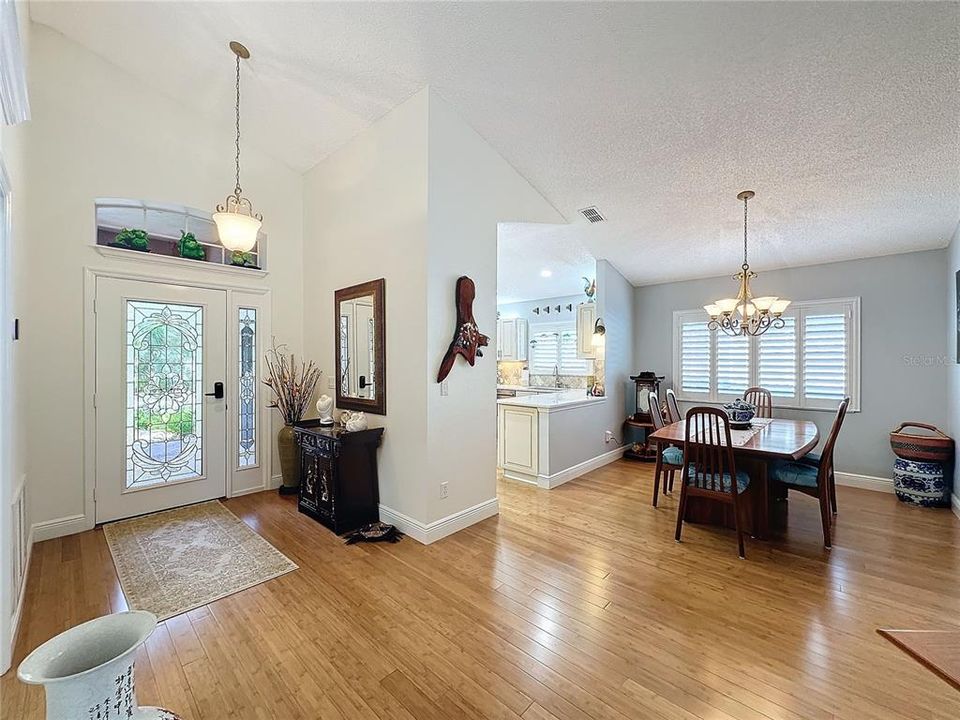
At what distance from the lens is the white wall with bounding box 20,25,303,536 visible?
322 centimetres

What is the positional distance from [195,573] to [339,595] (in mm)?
1067

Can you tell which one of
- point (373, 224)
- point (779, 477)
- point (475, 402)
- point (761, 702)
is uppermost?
point (373, 224)

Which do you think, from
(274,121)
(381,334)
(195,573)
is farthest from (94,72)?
(195,573)

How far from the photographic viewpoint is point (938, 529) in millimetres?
3441

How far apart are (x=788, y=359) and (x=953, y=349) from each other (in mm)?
1328

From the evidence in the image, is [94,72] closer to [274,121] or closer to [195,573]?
[274,121]

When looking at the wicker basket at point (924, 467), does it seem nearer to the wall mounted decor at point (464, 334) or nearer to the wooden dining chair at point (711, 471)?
the wooden dining chair at point (711, 471)

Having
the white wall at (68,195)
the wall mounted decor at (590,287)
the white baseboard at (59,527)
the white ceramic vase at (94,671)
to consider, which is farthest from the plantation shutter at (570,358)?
the white ceramic vase at (94,671)

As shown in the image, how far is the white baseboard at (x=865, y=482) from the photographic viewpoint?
4457 millimetres

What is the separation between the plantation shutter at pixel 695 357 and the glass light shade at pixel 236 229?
5393mm

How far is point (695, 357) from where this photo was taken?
581cm

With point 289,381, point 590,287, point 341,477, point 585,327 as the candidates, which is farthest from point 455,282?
point 585,327

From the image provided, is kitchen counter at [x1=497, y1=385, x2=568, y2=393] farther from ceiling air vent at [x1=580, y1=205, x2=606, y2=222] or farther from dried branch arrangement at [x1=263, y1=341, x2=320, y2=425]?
dried branch arrangement at [x1=263, y1=341, x2=320, y2=425]

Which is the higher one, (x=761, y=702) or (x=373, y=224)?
(x=373, y=224)
